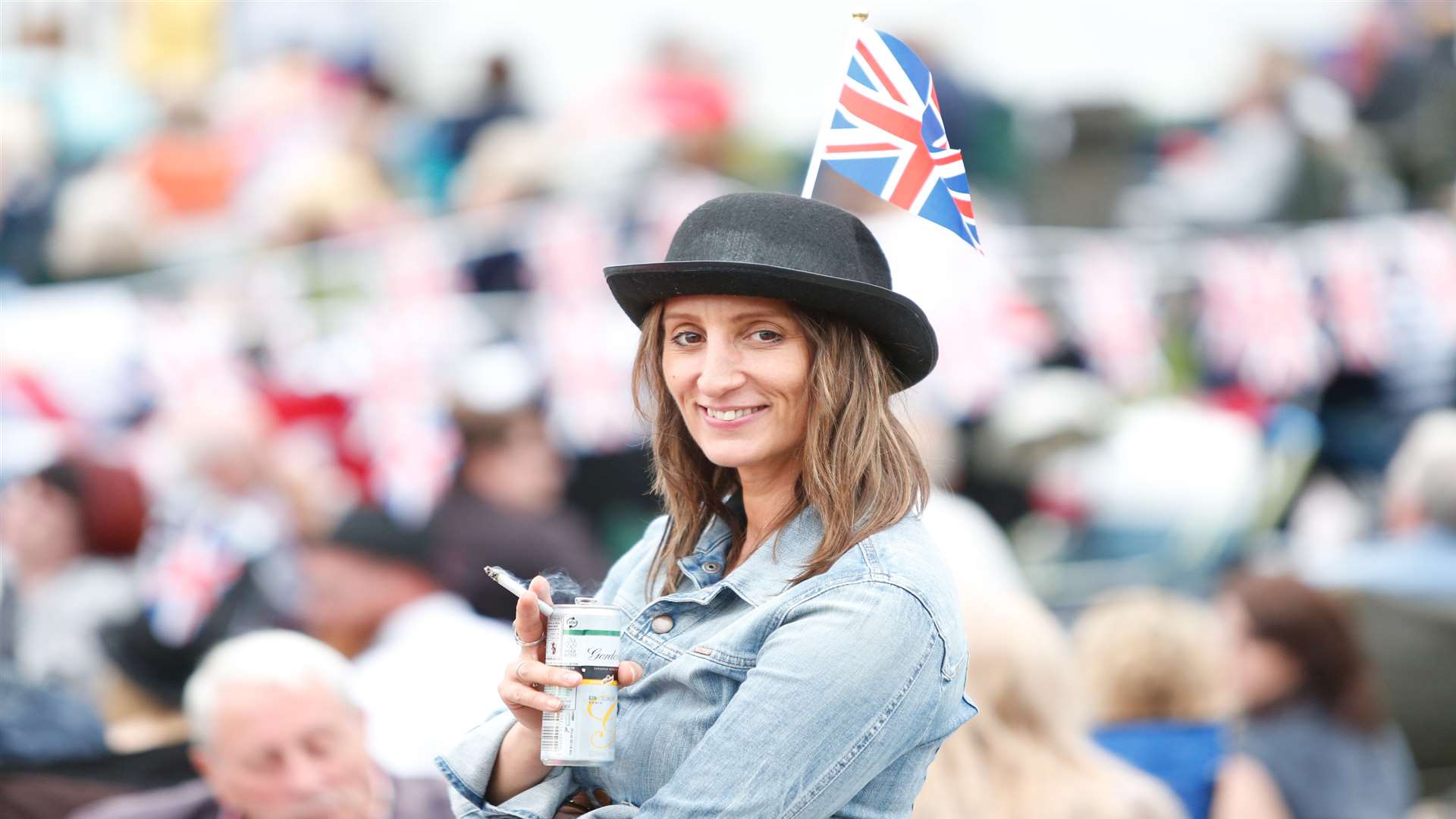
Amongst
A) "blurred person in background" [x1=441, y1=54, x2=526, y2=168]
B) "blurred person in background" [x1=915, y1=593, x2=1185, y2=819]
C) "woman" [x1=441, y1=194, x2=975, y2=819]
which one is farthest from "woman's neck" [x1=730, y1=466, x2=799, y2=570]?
"blurred person in background" [x1=441, y1=54, x2=526, y2=168]

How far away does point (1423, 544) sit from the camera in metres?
5.86

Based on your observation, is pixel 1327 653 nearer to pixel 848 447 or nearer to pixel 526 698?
pixel 848 447

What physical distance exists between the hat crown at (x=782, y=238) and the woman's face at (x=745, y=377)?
65 mm

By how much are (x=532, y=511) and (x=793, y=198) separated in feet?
11.4

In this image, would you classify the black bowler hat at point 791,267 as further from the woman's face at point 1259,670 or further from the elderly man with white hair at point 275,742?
the woman's face at point 1259,670

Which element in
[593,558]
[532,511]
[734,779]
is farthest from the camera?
[593,558]

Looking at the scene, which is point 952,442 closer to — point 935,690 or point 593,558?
point 593,558

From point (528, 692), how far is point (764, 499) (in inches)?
16.8

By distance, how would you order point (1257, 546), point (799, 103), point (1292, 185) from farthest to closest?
1. point (799, 103)
2. point (1292, 185)
3. point (1257, 546)

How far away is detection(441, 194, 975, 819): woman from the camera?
2057mm

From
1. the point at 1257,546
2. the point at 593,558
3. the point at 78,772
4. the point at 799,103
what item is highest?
A: the point at 799,103

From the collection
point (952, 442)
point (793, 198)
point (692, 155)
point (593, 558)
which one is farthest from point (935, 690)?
point (692, 155)

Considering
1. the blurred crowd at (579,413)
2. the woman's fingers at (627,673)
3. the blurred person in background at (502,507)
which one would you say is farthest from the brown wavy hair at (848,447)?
the blurred person in background at (502,507)

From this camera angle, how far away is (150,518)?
19.3ft
